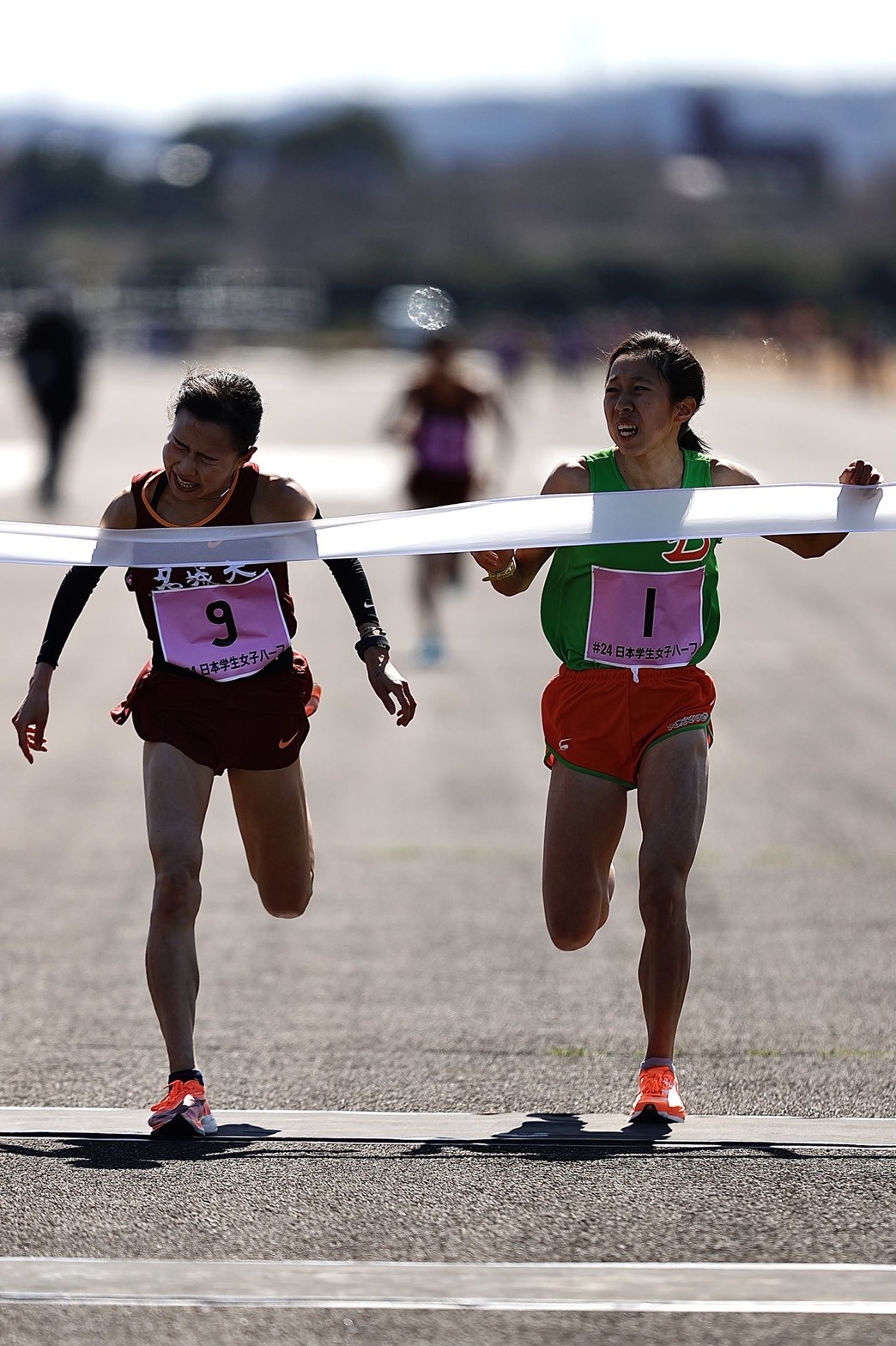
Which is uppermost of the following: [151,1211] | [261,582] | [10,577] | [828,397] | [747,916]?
[828,397]

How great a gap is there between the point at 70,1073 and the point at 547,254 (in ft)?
476

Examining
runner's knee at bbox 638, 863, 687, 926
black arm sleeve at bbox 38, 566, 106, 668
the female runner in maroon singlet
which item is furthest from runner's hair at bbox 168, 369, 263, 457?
→ runner's knee at bbox 638, 863, 687, 926

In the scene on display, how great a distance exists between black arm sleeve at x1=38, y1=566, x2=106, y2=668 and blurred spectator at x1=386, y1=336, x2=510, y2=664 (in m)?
8.67

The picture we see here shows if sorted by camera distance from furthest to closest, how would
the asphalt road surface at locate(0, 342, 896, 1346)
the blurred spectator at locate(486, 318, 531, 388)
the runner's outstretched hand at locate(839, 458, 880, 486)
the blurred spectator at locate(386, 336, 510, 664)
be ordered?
1. the blurred spectator at locate(486, 318, 531, 388)
2. the blurred spectator at locate(386, 336, 510, 664)
3. the runner's outstretched hand at locate(839, 458, 880, 486)
4. the asphalt road surface at locate(0, 342, 896, 1346)

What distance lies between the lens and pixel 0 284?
14375 cm

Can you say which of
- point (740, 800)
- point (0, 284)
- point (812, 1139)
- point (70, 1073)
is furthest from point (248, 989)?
point (0, 284)

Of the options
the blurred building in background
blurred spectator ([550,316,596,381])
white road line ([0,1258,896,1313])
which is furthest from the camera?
the blurred building in background

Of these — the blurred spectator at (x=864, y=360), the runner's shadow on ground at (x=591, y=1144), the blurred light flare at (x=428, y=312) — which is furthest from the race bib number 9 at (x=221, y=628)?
the blurred spectator at (x=864, y=360)

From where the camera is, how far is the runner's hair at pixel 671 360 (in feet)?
16.2

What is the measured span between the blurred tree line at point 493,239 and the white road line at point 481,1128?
116741mm

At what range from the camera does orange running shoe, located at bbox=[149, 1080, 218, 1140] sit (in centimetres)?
464

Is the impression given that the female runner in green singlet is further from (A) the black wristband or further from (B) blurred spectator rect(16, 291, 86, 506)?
(B) blurred spectator rect(16, 291, 86, 506)

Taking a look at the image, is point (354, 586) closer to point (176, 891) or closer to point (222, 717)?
point (222, 717)

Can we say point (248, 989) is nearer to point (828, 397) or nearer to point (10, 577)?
point (10, 577)
